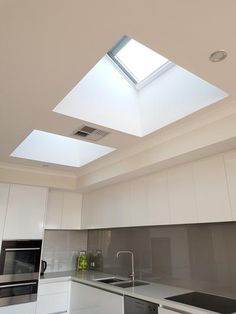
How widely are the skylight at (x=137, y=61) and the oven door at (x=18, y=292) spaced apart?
314cm

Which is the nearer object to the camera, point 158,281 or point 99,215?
point 158,281

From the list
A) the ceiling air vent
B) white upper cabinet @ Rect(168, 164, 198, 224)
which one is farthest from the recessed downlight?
white upper cabinet @ Rect(168, 164, 198, 224)

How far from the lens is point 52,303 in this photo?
3453 millimetres

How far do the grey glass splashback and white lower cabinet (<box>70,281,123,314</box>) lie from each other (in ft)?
2.06

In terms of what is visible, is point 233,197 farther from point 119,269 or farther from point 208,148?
point 119,269

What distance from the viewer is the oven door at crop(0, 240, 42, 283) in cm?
331

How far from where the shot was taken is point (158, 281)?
3.02m

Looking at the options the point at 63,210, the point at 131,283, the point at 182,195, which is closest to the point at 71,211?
the point at 63,210

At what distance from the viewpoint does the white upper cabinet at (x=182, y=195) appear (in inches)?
99.7

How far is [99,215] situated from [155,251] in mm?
1162

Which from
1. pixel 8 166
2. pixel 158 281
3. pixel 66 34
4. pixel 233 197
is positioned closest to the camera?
pixel 66 34

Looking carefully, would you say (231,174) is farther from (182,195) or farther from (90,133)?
(90,133)

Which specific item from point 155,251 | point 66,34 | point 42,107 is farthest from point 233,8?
point 155,251

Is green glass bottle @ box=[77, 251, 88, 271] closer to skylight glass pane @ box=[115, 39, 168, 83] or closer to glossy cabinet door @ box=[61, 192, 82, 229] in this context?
glossy cabinet door @ box=[61, 192, 82, 229]
